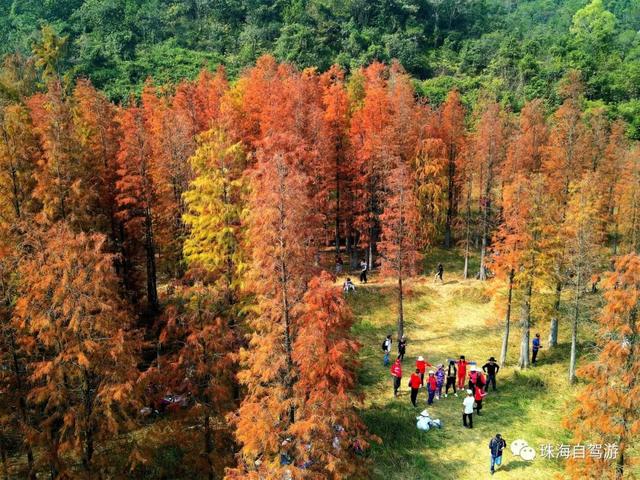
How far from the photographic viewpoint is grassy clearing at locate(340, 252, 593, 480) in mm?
19359

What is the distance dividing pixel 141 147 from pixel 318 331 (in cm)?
1594

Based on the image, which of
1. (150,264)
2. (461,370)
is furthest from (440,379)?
(150,264)

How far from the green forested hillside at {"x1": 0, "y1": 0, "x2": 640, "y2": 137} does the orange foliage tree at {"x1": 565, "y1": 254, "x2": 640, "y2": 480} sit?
65.5 m

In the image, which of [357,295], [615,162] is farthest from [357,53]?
[357,295]

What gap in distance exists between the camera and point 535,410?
23.1 metres

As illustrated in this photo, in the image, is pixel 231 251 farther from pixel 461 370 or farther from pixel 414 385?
pixel 461 370

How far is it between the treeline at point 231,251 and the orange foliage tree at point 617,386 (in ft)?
20.6

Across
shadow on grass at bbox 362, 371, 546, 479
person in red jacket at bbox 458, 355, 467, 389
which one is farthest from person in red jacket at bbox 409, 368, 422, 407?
person in red jacket at bbox 458, 355, 467, 389

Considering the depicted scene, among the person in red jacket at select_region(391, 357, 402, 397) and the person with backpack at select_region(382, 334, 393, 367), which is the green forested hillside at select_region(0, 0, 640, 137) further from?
the person in red jacket at select_region(391, 357, 402, 397)

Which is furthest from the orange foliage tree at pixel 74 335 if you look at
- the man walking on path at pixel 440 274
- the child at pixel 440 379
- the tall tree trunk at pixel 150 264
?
the man walking on path at pixel 440 274

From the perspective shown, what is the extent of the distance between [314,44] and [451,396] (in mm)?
69786

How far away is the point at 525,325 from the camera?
26.6 m

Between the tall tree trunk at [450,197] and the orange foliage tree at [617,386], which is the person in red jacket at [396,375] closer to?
the orange foliage tree at [617,386]

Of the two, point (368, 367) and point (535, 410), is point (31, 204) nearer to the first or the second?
point (368, 367)
